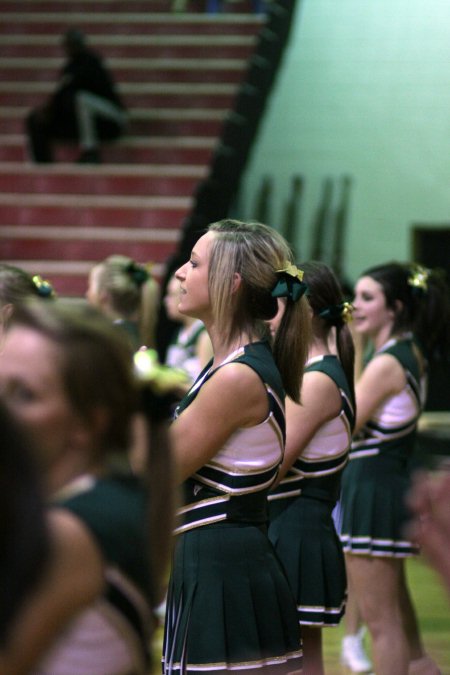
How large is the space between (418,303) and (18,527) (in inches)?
132

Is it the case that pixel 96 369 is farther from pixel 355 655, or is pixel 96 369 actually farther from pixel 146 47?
pixel 146 47

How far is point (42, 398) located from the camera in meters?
1.45

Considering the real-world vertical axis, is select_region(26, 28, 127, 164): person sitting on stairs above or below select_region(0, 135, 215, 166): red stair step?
above

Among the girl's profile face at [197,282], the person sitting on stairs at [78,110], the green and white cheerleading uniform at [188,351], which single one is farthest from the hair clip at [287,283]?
the person sitting on stairs at [78,110]

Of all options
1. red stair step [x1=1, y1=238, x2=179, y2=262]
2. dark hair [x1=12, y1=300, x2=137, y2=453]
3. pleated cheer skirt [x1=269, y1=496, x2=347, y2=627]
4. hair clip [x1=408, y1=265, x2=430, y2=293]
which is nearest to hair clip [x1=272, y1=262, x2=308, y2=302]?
pleated cheer skirt [x1=269, y1=496, x2=347, y2=627]

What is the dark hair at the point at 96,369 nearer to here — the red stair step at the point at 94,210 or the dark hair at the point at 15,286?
the dark hair at the point at 15,286

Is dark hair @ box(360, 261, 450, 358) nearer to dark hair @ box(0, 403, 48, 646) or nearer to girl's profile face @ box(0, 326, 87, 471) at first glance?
girl's profile face @ box(0, 326, 87, 471)

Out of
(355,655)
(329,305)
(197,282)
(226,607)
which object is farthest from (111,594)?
(355,655)

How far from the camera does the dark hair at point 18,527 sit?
1237 millimetres

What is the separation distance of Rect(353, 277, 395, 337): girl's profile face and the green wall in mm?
5908

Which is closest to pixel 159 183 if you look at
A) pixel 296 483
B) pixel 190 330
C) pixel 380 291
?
pixel 190 330

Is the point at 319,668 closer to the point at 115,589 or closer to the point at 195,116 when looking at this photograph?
the point at 115,589

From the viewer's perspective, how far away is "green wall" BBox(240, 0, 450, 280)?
10.2 meters

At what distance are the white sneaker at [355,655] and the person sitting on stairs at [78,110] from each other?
575cm
